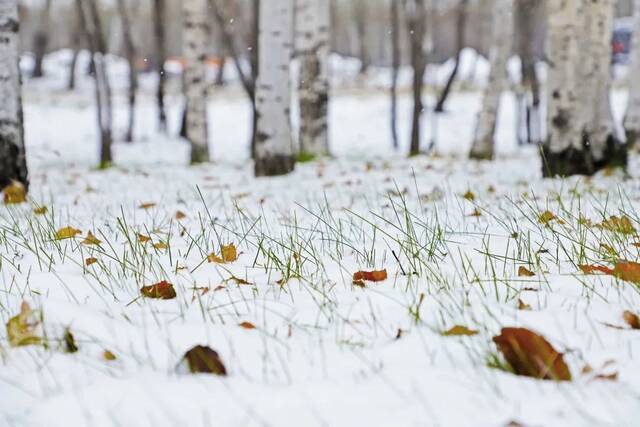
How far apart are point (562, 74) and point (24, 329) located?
16.8ft

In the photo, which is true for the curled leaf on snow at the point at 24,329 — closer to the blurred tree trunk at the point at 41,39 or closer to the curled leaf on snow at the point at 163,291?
the curled leaf on snow at the point at 163,291

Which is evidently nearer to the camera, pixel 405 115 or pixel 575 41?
pixel 575 41

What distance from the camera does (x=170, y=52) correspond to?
159 feet

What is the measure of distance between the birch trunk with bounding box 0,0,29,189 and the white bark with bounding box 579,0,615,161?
4773 mm

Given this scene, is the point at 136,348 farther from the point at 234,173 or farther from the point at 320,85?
the point at 320,85

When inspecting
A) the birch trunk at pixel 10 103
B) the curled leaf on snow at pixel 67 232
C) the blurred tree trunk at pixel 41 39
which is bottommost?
the curled leaf on snow at pixel 67 232

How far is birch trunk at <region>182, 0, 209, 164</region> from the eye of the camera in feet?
30.2

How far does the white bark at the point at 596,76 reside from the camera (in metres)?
5.58

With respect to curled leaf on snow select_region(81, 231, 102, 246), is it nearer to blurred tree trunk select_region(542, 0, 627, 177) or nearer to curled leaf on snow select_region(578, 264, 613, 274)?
curled leaf on snow select_region(578, 264, 613, 274)

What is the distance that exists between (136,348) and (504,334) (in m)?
0.93

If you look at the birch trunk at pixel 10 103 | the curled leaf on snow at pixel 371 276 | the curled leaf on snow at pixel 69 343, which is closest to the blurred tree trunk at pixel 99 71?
the birch trunk at pixel 10 103

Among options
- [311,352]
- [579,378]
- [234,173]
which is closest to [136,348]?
[311,352]

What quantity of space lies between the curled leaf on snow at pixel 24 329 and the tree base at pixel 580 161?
479 centimetres

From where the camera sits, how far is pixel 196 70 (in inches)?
→ 379
